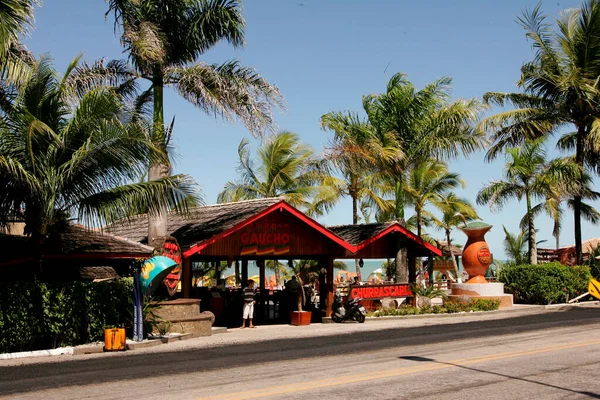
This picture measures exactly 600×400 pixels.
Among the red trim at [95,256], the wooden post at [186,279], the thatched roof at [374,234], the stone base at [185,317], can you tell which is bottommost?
the stone base at [185,317]

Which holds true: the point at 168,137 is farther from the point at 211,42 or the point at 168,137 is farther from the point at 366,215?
the point at 366,215

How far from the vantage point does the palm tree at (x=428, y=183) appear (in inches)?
1590

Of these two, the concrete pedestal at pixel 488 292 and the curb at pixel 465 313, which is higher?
the concrete pedestal at pixel 488 292

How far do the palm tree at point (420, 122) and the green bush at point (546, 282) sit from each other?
6.21m

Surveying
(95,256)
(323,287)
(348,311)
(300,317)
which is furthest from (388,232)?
(95,256)

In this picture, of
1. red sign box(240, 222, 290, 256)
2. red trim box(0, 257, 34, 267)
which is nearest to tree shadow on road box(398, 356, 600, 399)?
red trim box(0, 257, 34, 267)

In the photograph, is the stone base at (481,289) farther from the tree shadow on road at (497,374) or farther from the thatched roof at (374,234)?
the tree shadow on road at (497,374)

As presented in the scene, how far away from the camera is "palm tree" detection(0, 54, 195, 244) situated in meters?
16.9

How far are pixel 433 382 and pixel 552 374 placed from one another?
2250 millimetres

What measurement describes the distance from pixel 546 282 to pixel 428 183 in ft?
38.1

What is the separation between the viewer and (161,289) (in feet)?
72.4

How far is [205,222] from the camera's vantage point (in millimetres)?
24938

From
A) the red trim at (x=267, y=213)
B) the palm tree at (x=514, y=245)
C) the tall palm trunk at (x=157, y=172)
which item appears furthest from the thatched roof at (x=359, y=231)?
the palm tree at (x=514, y=245)

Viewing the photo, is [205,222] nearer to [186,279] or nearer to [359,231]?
[186,279]
